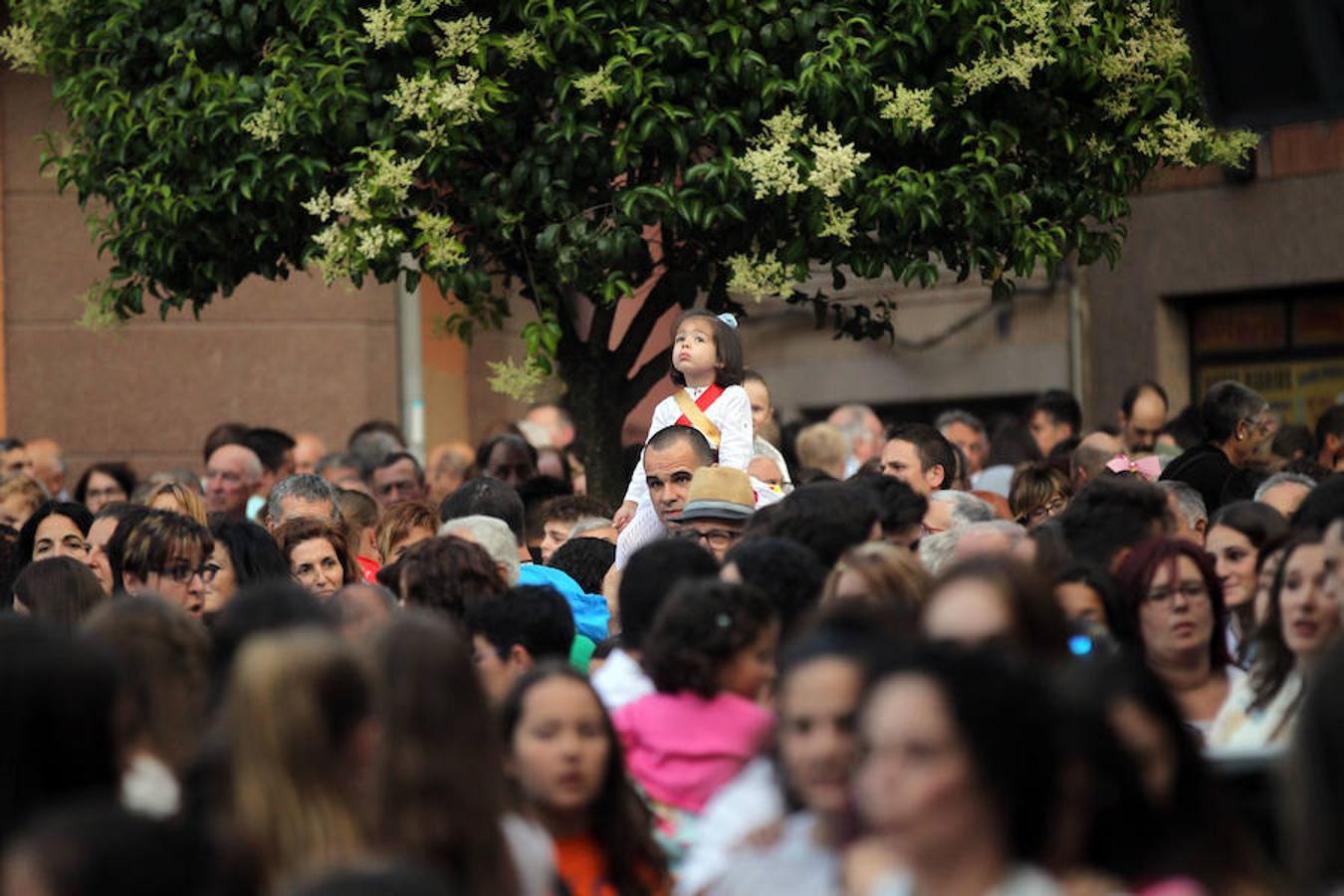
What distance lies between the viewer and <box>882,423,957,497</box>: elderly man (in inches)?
406

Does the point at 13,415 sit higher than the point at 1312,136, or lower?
lower

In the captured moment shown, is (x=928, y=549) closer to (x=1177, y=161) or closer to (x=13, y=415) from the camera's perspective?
(x=1177, y=161)

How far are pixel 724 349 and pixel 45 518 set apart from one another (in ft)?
9.55

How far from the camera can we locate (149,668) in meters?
5.74

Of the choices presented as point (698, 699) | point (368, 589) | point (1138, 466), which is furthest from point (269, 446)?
→ point (698, 699)

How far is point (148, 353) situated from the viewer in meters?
17.4

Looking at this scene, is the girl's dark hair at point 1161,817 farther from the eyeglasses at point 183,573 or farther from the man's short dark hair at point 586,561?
the man's short dark hair at point 586,561

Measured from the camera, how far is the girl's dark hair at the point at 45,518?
9.98 metres

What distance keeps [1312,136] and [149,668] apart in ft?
49.2

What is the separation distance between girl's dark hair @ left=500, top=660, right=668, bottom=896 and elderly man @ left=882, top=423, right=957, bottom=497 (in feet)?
15.7

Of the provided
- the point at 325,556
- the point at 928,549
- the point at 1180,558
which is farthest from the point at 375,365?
the point at 1180,558

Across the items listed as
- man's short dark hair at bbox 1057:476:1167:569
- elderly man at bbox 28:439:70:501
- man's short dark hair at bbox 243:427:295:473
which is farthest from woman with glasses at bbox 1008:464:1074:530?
elderly man at bbox 28:439:70:501

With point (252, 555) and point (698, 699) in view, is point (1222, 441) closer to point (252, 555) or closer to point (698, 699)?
point (252, 555)

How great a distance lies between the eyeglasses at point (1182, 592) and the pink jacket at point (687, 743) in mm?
1381
